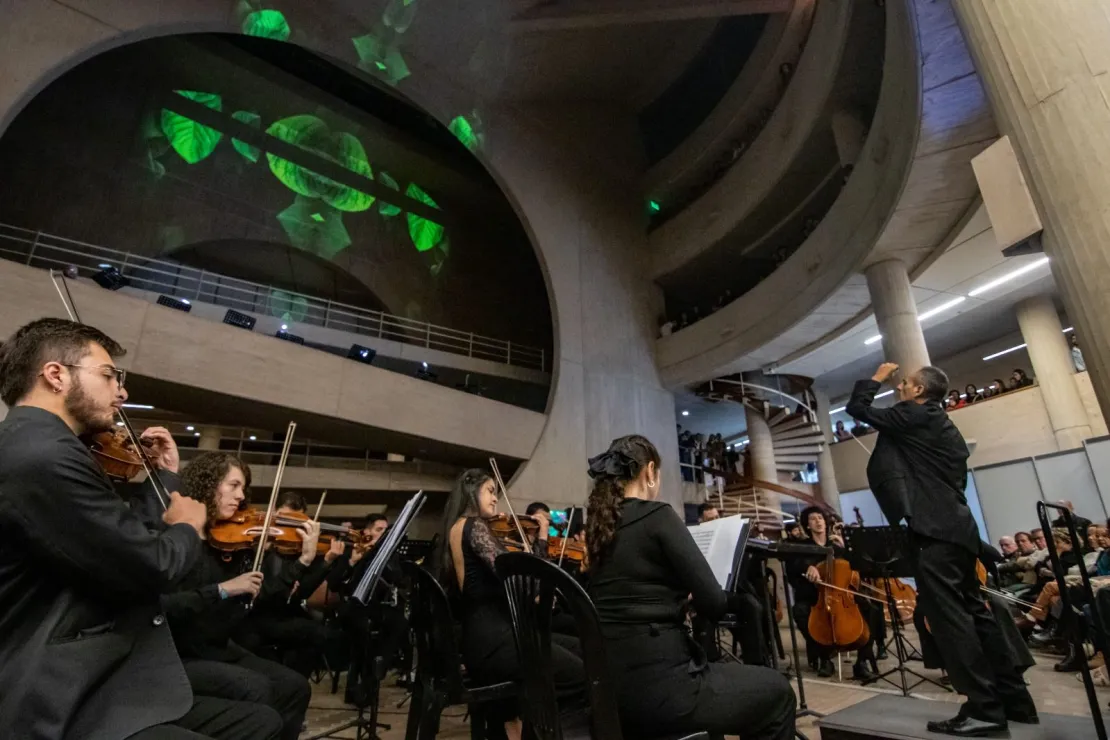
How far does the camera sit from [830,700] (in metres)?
3.61

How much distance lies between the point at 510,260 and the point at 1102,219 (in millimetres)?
14591

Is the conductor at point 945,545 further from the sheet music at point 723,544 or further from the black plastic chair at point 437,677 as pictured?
the black plastic chair at point 437,677

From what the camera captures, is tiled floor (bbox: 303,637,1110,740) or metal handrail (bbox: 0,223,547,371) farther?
metal handrail (bbox: 0,223,547,371)

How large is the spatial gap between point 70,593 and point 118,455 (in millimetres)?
1232

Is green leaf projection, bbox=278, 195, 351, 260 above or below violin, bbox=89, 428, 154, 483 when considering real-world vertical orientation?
above

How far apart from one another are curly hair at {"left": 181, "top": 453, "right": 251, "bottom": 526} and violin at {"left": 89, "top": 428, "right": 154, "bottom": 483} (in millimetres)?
256

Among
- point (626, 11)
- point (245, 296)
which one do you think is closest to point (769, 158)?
point (626, 11)

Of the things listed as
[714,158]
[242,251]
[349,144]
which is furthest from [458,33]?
[242,251]

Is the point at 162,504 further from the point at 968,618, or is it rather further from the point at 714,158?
the point at 714,158

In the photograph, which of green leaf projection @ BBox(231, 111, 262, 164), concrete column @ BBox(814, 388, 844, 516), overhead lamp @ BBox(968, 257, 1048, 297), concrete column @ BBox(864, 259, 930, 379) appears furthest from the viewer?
green leaf projection @ BBox(231, 111, 262, 164)

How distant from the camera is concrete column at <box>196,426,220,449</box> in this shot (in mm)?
10656

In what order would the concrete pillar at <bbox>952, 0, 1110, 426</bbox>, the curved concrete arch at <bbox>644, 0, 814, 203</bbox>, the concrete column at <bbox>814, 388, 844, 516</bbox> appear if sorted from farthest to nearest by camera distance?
1. the concrete column at <bbox>814, 388, 844, 516</bbox>
2. the curved concrete arch at <bbox>644, 0, 814, 203</bbox>
3. the concrete pillar at <bbox>952, 0, 1110, 426</bbox>

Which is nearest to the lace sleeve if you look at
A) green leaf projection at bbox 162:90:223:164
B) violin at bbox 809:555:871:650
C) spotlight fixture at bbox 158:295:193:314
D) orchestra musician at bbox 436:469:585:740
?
orchestra musician at bbox 436:469:585:740

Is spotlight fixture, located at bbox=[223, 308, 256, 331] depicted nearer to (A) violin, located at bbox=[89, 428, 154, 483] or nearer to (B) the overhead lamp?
(A) violin, located at bbox=[89, 428, 154, 483]
